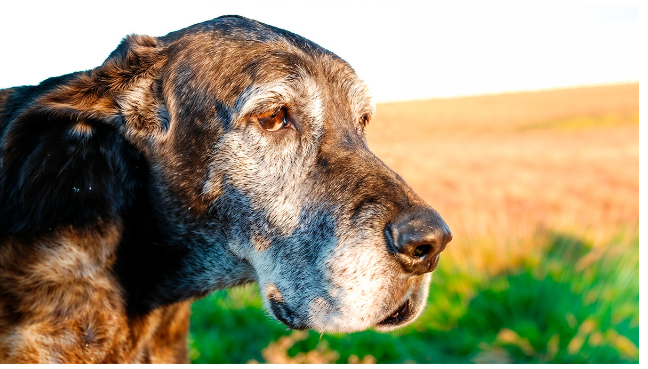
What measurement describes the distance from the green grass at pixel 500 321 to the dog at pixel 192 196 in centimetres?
240

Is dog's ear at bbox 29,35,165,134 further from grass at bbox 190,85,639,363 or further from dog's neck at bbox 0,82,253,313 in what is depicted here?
grass at bbox 190,85,639,363

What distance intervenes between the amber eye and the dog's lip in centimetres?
110

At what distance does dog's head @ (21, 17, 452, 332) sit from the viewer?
2455 millimetres

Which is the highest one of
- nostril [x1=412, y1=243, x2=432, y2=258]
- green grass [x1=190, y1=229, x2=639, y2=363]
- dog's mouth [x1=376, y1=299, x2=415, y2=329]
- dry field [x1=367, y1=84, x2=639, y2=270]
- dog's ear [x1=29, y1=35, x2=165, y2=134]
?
dog's ear [x1=29, y1=35, x2=165, y2=134]

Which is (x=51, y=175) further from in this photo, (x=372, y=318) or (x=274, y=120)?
(x=372, y=318)

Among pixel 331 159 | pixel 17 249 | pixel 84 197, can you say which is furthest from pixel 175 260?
pixel 331 159

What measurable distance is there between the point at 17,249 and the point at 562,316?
501 centimetres

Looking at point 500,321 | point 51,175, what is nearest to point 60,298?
point 51,175

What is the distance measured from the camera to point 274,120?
2.67 m

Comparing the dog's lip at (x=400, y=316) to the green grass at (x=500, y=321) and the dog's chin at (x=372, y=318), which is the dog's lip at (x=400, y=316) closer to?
the dog's chin at (x=372, y=318)

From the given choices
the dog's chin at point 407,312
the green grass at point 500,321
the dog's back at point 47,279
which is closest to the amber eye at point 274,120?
the dog's back at point 47,279

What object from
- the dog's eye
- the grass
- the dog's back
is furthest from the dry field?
the dog's back

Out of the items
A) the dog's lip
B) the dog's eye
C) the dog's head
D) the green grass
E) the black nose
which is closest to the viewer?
the black nose

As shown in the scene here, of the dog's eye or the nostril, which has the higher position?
the dog's eye
